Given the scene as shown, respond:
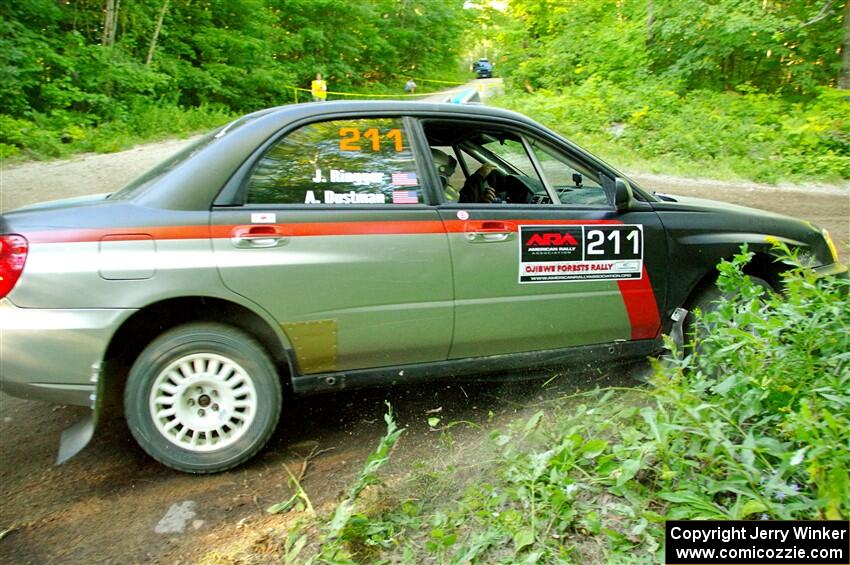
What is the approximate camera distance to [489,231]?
3.67 metres

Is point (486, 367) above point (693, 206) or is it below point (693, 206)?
below

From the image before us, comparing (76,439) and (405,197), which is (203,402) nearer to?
(76,439)

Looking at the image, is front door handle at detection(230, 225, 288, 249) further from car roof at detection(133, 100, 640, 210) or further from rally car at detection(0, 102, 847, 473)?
car roof at detection(133, 100, 640, 210)

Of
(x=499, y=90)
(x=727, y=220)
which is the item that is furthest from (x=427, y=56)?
(x=727, y=220)

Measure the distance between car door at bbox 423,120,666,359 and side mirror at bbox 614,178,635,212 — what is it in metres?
0.07

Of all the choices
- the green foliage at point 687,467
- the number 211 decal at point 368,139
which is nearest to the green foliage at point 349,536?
the green foliage at point 687,467

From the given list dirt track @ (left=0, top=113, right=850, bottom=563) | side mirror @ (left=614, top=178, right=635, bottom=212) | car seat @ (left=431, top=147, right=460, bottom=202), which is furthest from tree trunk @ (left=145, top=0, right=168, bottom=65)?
side mirror @ (left=614, top=178, right=635, bottom=212)

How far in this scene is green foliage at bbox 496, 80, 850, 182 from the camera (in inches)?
487

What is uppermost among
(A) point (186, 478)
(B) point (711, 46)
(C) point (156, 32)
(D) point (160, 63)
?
(C) point (156, 32)

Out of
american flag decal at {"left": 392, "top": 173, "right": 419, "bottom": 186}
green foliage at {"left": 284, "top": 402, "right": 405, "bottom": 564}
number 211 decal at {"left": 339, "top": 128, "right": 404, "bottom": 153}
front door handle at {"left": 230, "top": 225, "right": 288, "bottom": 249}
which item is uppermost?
number 211 decal at {"left": 339, "top": 128, "right": 404, "bottom": 153}

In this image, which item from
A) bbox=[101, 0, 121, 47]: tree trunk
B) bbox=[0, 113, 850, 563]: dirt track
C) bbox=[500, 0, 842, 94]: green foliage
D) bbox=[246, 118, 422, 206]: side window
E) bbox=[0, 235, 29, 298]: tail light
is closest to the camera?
bbox=[0, 113, 850, 563]: dirt track

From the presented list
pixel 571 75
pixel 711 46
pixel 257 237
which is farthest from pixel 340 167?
pixel 571 75

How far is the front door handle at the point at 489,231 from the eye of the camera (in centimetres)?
364

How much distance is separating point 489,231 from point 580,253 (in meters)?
0.58
